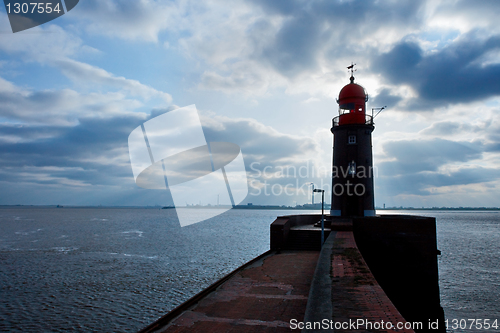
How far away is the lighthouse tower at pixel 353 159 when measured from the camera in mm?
25547

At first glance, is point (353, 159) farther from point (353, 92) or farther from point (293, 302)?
point (293, 302)

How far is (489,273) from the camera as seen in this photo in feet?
96.9

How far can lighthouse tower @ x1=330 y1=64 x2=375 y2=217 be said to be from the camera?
2555cm

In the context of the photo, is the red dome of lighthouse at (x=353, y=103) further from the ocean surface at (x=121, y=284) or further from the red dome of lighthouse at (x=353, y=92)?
the ocean surface at (x=121, y=284)

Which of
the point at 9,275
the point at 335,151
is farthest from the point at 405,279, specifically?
the point at 9,275

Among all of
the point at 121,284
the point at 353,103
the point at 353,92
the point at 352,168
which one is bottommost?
the point at 121,284

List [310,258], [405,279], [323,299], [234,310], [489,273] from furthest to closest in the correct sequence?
1. [489,273]
2. [405,279]
3. [310,258]
4. [234,310]
5. [323,299]

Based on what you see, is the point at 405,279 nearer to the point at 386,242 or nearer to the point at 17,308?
the point at 386,242

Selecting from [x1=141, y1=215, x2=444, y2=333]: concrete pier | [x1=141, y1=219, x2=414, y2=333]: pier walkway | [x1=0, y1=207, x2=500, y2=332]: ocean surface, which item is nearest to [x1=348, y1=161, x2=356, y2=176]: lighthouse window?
[x1=141, y1=215, x2=444, y2=333]: concrete pier

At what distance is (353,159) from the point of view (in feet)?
84.5

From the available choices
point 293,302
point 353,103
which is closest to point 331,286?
point 293,302

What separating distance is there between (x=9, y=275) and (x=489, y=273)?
41.3m

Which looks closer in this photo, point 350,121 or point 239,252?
point 350,121

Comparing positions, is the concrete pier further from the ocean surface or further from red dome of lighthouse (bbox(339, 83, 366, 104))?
red dome of lighthouse (bbox(339, 83, 366, 104))
